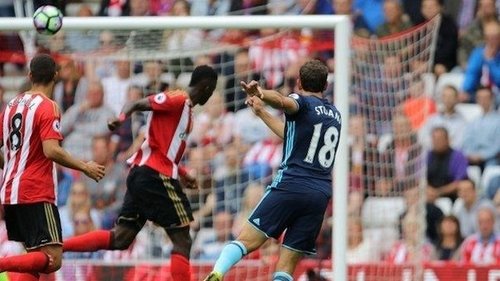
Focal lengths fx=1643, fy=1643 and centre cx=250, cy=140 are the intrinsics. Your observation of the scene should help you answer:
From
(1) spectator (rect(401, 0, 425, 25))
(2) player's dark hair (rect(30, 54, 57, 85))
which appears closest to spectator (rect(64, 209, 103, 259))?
(2) player's dark hair (rect(30, 54, 57, 85))

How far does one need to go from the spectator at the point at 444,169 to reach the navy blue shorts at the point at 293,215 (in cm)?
538

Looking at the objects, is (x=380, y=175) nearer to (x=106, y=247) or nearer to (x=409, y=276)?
(x=409, y=276)

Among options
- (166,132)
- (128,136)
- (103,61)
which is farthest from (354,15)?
(166,132)

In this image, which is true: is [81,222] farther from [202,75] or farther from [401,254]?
[202,75]

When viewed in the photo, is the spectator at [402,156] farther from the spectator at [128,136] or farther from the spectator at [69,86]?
the spectator at [69,86]

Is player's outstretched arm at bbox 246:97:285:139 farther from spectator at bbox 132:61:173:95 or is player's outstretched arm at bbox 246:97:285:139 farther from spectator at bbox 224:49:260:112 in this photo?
spectator at bbox 132:61:173:95

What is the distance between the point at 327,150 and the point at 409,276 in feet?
10.7

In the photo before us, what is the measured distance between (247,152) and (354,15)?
3.81 metres

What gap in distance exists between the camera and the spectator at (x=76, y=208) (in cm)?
1595

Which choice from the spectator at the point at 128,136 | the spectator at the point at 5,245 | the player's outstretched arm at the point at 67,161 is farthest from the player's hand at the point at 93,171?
the spectator at the point at 5,245

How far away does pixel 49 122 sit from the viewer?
1180 cm

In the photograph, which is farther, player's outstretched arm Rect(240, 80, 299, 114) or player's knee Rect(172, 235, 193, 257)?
player's knee Rect(172, 235, 193, 257)

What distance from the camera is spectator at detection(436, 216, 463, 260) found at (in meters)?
16.6

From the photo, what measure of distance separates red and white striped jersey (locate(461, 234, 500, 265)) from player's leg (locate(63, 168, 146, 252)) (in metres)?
4.39
